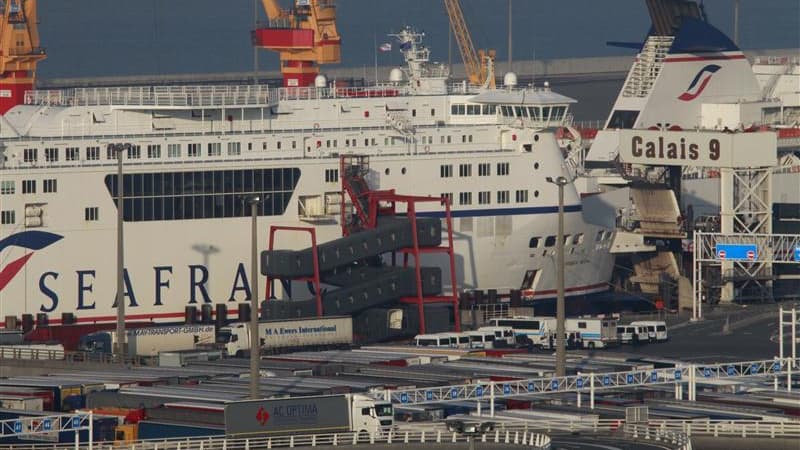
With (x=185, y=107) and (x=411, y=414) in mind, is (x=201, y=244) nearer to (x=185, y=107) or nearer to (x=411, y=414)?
(x=185, y=107)

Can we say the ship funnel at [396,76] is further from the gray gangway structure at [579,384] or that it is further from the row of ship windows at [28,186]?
the gray gangway structure at [579,384]

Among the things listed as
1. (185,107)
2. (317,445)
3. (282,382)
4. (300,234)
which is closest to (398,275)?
(300,234)

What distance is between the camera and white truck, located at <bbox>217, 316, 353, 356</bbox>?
88.1 meters

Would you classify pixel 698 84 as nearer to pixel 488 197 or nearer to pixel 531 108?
pixel 531 108

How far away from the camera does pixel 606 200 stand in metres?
108

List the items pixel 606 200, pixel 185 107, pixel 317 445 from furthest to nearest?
pixel 606 200 → pixel 185 107 → pixel 317 445

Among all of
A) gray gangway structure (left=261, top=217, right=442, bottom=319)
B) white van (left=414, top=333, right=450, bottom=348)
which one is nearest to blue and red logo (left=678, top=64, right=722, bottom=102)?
gray gangway structure (left=261, top=217, right=442, bottom=319)

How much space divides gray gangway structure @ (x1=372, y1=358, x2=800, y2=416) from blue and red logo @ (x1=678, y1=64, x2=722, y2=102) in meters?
47.8

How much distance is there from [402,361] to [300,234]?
64.9 feet

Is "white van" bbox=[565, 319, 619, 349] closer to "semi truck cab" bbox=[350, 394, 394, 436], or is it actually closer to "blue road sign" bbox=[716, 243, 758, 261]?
"blue road sign" bbox=[716, 243, 758, 261]

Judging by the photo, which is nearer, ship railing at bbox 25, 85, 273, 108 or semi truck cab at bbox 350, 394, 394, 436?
semi truck cab at bbox 350, 394, 394, 436

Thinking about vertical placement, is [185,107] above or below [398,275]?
above

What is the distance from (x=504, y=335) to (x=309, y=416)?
102 feet

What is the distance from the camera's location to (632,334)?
91.0 meters
